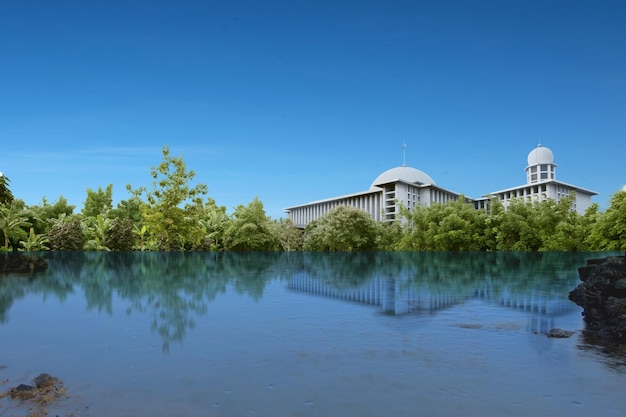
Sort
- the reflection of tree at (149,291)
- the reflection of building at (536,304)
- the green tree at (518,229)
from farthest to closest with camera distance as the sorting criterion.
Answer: the green tree at (518,229)
the reflection of tree at (149,291)
the reflection of building at (536,304)

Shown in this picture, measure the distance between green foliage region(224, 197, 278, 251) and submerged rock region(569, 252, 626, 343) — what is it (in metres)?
53.8

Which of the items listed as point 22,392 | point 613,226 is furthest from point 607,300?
point 613,226

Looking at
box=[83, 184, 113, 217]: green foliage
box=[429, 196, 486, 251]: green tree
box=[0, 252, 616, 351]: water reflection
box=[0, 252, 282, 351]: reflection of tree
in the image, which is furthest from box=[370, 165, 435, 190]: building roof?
box=[0, 252, 282, 351]: reflection of tree

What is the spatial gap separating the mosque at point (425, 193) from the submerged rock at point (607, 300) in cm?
9328

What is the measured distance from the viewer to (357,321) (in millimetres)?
11305

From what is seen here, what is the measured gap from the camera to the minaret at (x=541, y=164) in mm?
130000

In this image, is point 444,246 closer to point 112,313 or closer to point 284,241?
point 284,241

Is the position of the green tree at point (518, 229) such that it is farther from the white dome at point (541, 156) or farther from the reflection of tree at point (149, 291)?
the white dome at point (541, 156)

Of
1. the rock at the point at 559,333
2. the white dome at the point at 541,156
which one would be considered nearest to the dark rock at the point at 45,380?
the rock at the point at 559,333

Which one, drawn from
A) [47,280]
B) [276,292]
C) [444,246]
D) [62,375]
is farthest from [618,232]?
[62,375]

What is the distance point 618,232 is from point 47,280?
53.1 meters

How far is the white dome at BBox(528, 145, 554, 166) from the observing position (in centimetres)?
12988

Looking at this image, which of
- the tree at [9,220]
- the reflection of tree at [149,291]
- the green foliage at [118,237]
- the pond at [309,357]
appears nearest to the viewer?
the pond at [309,357]

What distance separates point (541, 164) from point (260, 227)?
97.7 meters
